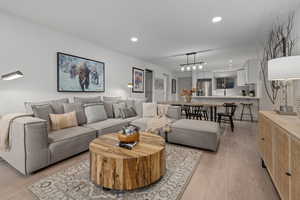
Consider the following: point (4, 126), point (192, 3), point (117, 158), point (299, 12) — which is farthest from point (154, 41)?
point (4, 126)

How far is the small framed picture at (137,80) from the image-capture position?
17.1 feet

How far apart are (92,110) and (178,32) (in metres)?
2.60

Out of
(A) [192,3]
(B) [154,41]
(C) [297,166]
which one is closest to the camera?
(C) [297,166]

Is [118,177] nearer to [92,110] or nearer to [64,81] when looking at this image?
[92,110]

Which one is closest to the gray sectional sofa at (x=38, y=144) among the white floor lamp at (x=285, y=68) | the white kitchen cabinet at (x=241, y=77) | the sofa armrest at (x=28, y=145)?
the sofa armrest at (x=28, y=145)

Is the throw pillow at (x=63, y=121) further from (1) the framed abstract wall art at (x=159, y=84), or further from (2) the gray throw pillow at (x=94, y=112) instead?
(1) the framed abstract wall art at (x=159, y=84)

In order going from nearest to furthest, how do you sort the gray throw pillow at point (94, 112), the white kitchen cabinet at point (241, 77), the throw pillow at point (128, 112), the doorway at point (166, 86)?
the gray throw pillow at point (94, 112), the throw pillow at point (128, 112), the white kitchen cabinet at point (241, 77), the doorway at point (166, 86)

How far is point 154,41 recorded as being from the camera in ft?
11.8

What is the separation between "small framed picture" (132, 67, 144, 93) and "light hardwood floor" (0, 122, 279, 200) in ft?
10.9

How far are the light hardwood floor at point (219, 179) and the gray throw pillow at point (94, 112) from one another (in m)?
0.83

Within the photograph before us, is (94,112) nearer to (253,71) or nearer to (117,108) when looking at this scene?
(117,108)

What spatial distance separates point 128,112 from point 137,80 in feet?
6.90

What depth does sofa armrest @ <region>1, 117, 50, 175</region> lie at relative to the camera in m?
1.68

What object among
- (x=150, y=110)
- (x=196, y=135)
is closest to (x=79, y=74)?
(x=150, y=110)
